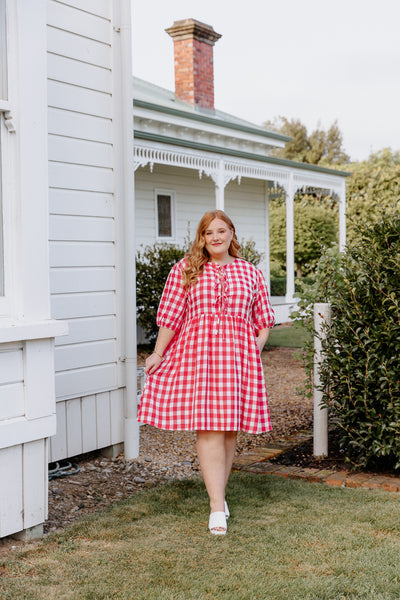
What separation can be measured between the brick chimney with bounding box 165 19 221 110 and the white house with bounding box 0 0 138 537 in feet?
41.2

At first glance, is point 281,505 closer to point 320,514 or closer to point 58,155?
point 320,514

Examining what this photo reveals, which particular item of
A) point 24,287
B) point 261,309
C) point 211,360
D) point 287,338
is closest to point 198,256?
point 261,309

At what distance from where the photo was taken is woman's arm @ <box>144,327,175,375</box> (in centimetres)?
379

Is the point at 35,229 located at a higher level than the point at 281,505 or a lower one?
higher

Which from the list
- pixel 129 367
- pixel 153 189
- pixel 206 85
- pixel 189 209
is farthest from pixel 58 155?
pixel 206 85

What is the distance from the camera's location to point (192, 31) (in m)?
17.0

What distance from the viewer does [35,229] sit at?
3650 millimetres

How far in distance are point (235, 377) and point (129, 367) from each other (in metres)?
1.70

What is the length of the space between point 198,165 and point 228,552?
35.7 ft

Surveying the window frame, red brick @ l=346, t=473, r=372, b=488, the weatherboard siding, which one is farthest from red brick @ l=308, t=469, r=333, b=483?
the window frame

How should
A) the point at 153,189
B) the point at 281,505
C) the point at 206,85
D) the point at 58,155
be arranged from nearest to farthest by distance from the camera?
1. the point at 281,505
2. the point at 58,155
3. the point at 153,189
4. the point at 206,85

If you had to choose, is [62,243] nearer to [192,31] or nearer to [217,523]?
[217,523]

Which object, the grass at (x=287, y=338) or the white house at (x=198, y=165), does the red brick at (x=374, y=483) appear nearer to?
the grass at (x=287, y=338)

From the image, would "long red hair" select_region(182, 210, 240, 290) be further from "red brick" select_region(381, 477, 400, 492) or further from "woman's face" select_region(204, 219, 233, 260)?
"red brick" select_region(381, 477, 400, 492)
